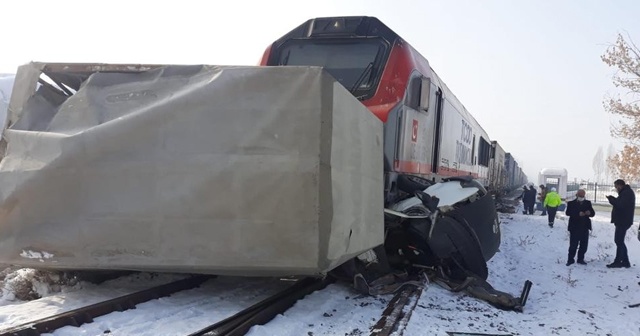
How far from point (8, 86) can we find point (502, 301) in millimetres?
14058

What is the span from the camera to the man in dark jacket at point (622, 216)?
9242mm

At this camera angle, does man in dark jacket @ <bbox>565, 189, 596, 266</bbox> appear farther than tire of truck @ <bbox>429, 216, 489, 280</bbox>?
Yes

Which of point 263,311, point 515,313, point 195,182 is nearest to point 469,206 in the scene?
point 515,313

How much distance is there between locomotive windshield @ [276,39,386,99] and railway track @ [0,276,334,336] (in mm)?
2916

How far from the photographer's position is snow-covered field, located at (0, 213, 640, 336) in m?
4.01

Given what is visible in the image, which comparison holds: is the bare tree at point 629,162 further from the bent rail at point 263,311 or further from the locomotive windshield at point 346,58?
the bent rail at point 263,311

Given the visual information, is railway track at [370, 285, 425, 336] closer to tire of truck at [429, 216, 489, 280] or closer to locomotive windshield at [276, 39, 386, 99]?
tire of truck at [429, 216, 489, 280]

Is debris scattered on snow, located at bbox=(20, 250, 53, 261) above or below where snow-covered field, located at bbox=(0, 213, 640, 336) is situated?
above

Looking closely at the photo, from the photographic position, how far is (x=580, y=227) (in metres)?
9.87

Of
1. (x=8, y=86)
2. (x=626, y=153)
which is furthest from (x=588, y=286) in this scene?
(x=626, y=153)

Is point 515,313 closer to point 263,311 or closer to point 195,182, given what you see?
point 263,311

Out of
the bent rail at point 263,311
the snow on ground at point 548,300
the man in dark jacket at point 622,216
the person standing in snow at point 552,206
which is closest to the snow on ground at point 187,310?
the bent rail at point 263,311

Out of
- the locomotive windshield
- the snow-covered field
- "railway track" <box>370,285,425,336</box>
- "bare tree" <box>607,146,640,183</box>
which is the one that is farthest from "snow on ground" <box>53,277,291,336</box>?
"bare tree" <box>607,146,640,183</box>

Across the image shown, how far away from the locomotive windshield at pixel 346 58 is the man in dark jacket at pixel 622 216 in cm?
556
